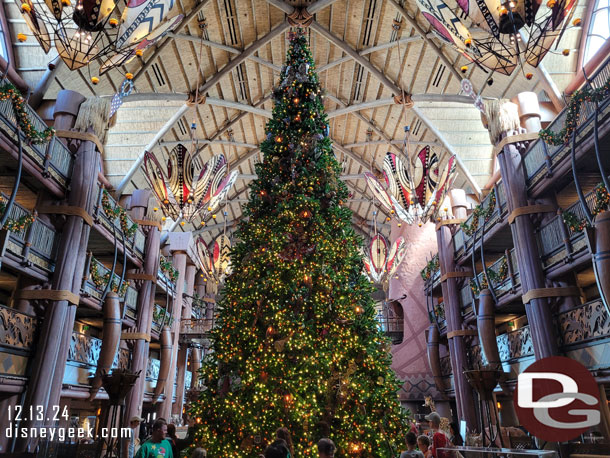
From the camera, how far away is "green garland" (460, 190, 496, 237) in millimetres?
13844

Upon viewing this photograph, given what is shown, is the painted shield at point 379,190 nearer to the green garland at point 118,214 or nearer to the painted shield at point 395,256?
the painted shield at point 395,256

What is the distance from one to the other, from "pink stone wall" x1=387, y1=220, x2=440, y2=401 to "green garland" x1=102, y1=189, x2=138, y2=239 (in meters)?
13.0

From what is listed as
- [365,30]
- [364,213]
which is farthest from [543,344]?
[364,213]

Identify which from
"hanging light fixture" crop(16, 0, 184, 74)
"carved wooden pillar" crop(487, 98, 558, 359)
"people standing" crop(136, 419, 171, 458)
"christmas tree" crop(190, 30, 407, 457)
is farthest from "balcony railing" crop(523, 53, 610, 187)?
"people standing" crop(136, 419, 171, 458)

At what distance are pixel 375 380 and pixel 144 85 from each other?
50.5ft

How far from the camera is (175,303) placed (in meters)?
22.1

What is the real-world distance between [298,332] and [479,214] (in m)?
10.5

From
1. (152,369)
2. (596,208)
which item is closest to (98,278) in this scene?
(152,369)

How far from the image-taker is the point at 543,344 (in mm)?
10242

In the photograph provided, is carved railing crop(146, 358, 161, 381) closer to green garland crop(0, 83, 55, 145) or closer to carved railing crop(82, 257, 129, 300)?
carved railing crop(82, 257, 129, 300)

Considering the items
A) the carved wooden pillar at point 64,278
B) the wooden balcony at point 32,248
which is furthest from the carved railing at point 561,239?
the wooden balcony at point 32,248

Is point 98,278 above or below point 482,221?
below

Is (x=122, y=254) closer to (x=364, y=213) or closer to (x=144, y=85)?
(x=144, y=85)

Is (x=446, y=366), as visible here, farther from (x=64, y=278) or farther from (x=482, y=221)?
(x=64, y=278)
